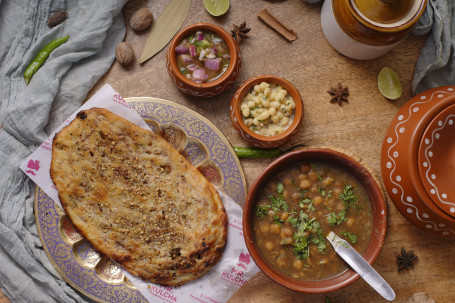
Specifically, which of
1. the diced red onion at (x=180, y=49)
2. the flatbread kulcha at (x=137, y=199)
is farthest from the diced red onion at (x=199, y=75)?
the flatbread kulcha at (x=137, y=199)

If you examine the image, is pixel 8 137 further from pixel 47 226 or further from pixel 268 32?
pixel 268 32

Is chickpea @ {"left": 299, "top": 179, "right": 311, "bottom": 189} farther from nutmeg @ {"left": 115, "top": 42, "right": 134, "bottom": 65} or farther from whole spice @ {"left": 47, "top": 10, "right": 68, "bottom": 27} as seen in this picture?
whole spice @ {"left": 47, "top": 10, "right": 68, "bottom": 27}

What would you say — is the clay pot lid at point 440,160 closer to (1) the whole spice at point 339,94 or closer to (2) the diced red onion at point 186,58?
(1) the whole spice at point 339,94

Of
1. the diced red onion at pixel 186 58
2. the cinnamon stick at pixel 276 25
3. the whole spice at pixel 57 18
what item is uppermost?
the whole spice at pixel 57 18

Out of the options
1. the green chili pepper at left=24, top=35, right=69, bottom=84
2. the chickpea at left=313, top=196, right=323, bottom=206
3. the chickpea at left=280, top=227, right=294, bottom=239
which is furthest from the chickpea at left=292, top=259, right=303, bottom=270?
the green chili pepper at left=24, top=35, right=69, bottom=84

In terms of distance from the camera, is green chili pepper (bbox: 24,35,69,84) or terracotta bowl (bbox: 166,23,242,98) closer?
terracotta bowl (bbox: 166,23,242,98)

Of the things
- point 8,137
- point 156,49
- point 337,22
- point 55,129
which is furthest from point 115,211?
point 337,22
